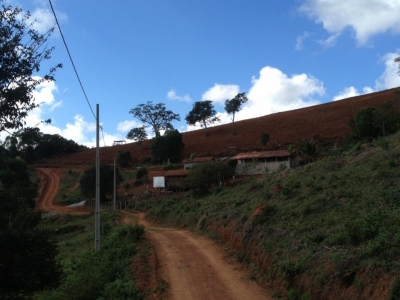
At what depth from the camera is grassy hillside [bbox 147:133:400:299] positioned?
8.73m

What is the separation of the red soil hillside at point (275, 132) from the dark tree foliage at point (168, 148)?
2912 mm

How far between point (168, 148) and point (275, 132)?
18.6 m

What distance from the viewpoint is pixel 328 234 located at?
11539 millimetres

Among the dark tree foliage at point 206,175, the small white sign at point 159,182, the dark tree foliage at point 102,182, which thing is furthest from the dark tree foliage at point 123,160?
the dark tree foliage at point 206,175

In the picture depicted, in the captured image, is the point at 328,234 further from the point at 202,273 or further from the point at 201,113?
the point at 201,113

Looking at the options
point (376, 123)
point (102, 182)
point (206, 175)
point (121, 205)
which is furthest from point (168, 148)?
point (376, 123)

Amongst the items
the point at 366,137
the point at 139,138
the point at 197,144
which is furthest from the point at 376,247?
the point at 139,138

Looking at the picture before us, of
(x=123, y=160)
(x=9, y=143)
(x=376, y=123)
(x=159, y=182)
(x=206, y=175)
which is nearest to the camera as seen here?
(x=9, y=143)

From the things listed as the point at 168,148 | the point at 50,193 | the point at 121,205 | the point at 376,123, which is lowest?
the point at 121,205

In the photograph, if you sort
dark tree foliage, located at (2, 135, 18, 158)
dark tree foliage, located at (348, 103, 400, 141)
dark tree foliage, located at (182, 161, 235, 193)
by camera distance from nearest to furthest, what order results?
dark tree foliage, located at (2, 135, 18, 158) → dark tree foliage, located at (182, 161, 235, 193) → dark tree foliage, located at (348, 103, 400, 141)

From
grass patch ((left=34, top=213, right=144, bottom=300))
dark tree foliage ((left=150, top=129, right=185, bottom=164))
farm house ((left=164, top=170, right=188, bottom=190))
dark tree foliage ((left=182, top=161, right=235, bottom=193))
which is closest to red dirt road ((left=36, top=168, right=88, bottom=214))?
farm house ((left=164, top=170, right=188, bottom=190))

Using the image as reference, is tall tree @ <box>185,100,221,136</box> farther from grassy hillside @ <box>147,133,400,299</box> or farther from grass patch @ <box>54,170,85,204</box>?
grassy hillside @ <box>147,133,400,299</box>

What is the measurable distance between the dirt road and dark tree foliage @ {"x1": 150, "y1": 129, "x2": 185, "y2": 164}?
4765 centimetres

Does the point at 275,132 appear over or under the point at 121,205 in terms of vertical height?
over
